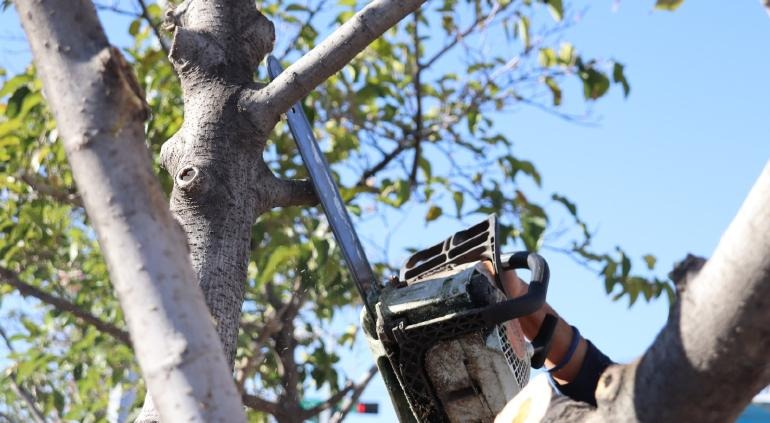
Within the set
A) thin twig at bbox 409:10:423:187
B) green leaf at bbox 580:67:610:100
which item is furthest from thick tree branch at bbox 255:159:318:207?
green leaf at bbox 580:67:610:100

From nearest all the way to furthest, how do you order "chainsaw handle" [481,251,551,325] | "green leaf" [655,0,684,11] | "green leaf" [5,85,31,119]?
1. "green leaf" [655,0,684,11]
2. "chainsaw handle" [481,251,551,325]
3. "green leaf" [5,85,31,119]

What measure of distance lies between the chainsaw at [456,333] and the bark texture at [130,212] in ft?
3.49

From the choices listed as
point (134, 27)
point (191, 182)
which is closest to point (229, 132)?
point (191, 182)

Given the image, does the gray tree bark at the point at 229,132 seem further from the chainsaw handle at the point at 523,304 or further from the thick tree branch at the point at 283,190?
the chainsaw handle at the point at 523,304

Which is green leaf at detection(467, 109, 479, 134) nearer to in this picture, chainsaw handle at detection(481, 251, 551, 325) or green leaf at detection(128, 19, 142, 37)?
green leaf at detection(128, 19, 142, 37)

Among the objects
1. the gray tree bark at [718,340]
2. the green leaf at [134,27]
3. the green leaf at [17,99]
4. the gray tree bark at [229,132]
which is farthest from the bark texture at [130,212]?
the green leaf at [134,27]

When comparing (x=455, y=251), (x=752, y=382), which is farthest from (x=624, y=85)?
(x=752, y=382)

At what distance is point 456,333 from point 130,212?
1.18m

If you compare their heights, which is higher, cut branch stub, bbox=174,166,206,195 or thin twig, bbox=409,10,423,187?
thin twig, bbox=409,10,423,187

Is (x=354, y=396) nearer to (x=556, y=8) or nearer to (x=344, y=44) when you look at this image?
(x=556, y=8)

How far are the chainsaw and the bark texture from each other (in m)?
1.06

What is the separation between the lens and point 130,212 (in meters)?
1.17

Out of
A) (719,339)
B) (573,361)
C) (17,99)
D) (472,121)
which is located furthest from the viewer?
(472,121)

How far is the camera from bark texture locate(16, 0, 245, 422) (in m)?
1.14
